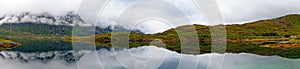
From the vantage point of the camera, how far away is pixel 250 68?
3841 cm

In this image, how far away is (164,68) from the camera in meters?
25.2

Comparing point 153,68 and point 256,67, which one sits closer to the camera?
point 153,68

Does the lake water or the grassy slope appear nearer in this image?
the lake water

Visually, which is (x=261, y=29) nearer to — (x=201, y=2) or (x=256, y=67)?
(x=256, y=67)

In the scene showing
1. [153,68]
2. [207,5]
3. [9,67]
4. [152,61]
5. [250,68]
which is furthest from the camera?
[9,67]

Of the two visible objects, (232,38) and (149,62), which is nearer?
(149,62)

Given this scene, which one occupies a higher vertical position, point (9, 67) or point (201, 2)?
point (201, 2)

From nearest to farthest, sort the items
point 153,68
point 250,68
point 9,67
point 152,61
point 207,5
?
point 207,5 < point 153,68 < point 152,61 < point 250,68 < point 9,67

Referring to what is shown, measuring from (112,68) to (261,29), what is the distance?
17894 cm

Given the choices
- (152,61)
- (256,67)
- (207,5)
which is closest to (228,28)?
(256,67)

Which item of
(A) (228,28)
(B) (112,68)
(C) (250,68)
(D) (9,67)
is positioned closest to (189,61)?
(C) (250,68)

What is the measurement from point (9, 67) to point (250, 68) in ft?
82.6

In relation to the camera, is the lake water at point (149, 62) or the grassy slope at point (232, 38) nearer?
the lake water at point (149, 62)

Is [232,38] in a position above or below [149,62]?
below
